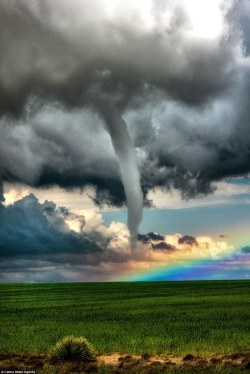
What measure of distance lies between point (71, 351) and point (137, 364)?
123 inches

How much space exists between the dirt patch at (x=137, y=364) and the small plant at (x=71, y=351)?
0.38m

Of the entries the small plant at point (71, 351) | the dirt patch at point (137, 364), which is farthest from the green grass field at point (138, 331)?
the small plant at point (71, 351)

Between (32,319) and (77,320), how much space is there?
509 cm

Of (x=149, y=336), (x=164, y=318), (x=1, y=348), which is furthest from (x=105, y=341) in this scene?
(x=164, y=318)

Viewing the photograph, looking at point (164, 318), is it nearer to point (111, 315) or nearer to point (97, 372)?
point (111, 315)

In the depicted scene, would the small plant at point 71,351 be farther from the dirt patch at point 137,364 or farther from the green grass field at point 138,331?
the green grass field at point 138,331

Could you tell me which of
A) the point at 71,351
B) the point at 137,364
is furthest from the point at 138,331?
the point at 137,364

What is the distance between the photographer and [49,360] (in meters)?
24.5

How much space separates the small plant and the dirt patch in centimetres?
→ 38

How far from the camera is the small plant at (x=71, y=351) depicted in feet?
→ 79.8

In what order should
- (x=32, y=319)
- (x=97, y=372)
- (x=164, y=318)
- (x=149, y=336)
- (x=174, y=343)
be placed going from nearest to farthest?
1. (x=97, y=372)
2. (x=174, y=343)
3. (x=149, y=336)
4. (x=164, y=318)
5. (x=32, y=319)

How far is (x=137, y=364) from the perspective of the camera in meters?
23.2

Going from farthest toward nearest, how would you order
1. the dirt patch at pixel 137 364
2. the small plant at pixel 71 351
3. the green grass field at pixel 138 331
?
the green grass field at pixel 138 331, the small plant at pixel 71 351, the dirt patch at pixel 137 364

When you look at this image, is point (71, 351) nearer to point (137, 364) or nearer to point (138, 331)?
point (137, 364)
